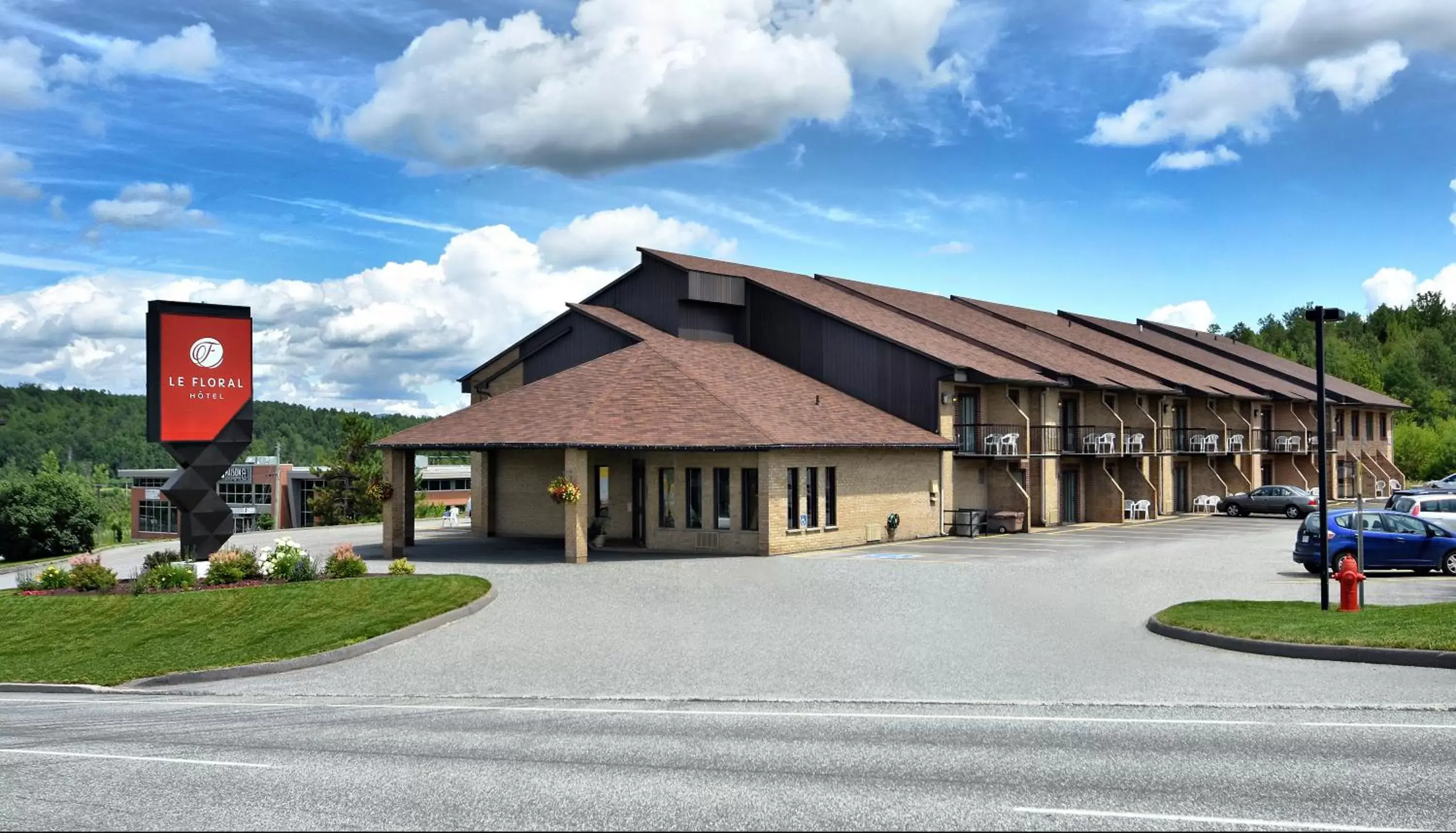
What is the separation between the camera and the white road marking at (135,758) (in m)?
11.1

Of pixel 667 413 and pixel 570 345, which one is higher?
pixel 570 345

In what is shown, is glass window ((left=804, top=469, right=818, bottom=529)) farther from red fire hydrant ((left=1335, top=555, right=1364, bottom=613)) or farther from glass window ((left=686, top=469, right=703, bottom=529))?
red fire hydrant ((left=1335, top=555, right=1364, bottom=613))

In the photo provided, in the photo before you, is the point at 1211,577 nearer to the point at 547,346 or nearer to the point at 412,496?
the point at 412,496

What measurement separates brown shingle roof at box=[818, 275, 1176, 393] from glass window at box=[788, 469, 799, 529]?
51.6ft

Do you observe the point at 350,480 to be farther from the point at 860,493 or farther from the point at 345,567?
the point at 345,567

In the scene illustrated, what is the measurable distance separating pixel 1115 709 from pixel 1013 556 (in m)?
19.0

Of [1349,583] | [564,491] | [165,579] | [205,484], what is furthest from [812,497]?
[165,579]

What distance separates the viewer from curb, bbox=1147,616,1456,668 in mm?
15305

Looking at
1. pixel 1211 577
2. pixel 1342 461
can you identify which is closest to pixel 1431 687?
pixel 1211 577

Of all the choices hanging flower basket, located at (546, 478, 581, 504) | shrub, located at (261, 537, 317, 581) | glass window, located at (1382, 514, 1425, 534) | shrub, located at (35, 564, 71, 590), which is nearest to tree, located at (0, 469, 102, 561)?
shrub, located at (35, 564, 71, 590)

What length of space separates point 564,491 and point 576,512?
97 centimetres

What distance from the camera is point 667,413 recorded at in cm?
3384

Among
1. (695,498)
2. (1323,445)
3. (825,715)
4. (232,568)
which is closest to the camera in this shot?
(825,715)

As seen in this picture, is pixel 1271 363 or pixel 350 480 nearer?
pixel 350 480
